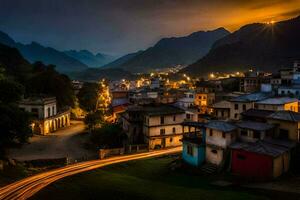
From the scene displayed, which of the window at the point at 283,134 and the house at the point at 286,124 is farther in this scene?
the window at the point at 283,134

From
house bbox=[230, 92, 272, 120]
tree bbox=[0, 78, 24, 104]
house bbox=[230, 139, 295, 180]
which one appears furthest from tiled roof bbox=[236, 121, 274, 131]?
tree bbox=[0, 78, 24, 104]

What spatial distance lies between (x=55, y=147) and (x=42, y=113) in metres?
16.6

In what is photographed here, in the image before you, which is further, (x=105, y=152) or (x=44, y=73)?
(x=44, y=73)

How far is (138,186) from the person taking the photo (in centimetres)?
2791

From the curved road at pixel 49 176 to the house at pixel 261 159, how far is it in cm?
1739

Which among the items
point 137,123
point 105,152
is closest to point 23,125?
point 105,152

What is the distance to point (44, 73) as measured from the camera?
90312 millimetres

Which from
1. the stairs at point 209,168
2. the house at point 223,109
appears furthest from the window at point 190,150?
the house at point 223,109

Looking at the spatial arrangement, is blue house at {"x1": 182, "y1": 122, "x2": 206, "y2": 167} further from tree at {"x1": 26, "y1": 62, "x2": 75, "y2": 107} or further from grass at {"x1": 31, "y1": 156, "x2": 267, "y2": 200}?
tree at {"x1": 26, "y1": 62, "x2": 75, "y2": 107}

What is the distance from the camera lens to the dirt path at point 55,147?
4931 cm

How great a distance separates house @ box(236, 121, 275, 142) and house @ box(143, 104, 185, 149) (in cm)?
1913

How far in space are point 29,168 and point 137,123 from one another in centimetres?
2245

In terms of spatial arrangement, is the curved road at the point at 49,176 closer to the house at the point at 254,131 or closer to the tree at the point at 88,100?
the house at the point at 254,131

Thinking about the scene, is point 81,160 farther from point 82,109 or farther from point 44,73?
point 82,109
